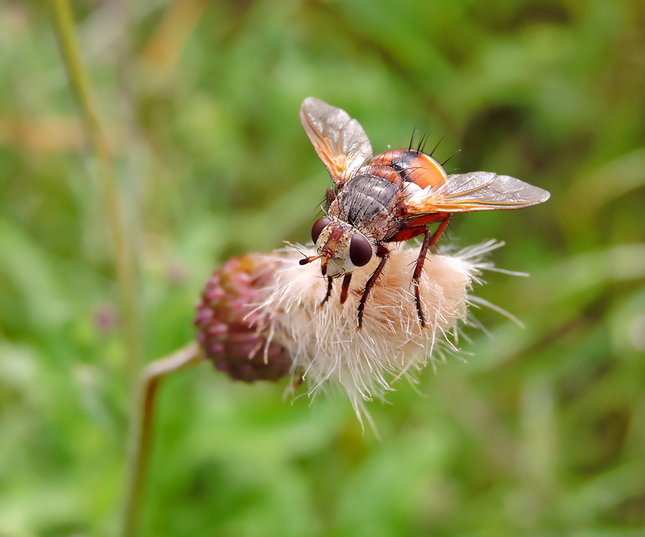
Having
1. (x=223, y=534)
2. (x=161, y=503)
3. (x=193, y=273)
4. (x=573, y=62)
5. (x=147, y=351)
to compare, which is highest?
(x=573, y=62)

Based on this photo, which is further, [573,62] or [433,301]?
[573,62]

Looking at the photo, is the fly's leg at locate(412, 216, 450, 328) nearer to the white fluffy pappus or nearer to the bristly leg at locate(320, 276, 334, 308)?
the white fluffy pappus

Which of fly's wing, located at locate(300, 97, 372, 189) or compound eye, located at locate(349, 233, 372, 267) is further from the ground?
fly's wing, located at locate(300, 97, 372, 189)

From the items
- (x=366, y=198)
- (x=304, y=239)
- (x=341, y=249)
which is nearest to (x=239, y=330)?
(x=341, y=249)

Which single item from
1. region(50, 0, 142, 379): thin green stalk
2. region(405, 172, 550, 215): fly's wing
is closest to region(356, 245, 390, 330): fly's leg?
region(405, 172, 550, 215): fly's wing

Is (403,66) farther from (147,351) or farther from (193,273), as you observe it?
(147,351)

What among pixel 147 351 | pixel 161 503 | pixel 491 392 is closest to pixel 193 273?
pixel 147 351
